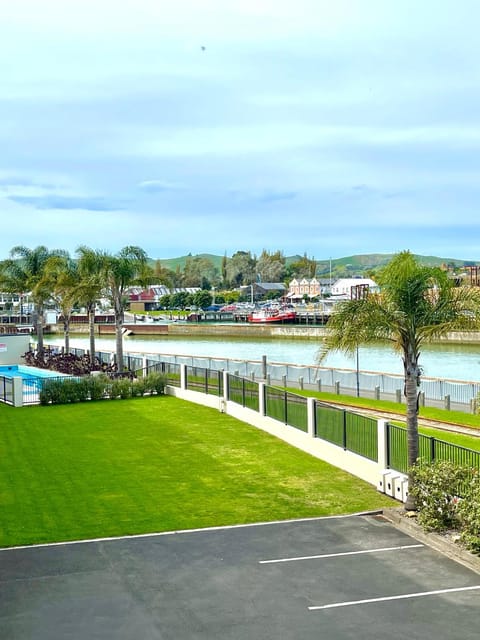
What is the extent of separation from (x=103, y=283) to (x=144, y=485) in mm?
25120

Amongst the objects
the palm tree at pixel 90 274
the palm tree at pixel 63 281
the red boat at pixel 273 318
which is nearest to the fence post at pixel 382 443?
the palm tree at pixel 90 274

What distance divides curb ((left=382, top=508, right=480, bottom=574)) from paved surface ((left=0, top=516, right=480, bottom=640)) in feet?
0.58

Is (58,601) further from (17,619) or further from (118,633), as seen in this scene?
(118,633)

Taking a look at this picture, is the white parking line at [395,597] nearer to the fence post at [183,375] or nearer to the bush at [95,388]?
the fence post at [183,375]

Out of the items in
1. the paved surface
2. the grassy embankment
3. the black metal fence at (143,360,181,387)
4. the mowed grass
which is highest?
the black metal fence at (143,360,181,387)

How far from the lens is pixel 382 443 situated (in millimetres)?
17172

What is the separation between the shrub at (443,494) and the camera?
13.6m

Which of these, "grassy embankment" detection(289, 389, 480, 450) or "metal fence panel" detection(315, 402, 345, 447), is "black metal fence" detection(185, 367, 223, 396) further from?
"metal fence panel" detection(315, 402, 345, 447)

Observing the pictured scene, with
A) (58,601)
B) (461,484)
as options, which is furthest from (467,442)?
(58,601)

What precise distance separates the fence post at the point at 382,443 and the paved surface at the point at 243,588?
2972 mm

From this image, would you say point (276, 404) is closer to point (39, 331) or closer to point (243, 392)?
point (243, 392)

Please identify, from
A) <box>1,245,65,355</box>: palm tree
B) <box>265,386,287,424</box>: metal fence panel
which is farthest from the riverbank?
<box>265,386,287,424</box>: metal fence panel

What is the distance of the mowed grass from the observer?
1498 centimetres

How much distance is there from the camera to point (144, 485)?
1773 centimetres
